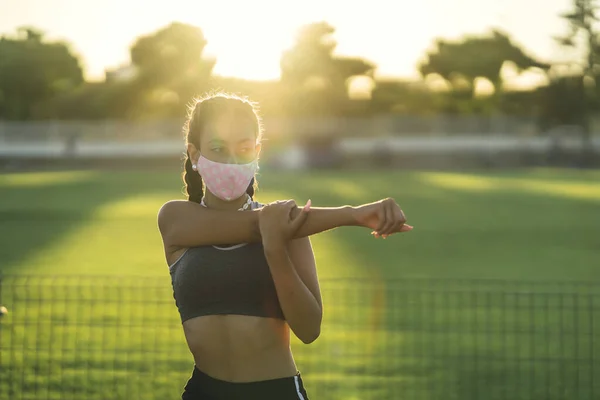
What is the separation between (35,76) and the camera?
90375 millimetres

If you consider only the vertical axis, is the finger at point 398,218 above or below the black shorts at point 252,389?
above

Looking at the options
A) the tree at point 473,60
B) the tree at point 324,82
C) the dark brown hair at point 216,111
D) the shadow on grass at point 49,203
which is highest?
the tree at point 473,60

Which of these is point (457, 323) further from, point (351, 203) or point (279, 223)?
point (351, 203)

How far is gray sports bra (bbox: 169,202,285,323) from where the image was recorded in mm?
3076

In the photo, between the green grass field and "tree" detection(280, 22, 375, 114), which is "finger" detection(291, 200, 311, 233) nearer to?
the green grass field

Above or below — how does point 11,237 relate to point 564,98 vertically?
below

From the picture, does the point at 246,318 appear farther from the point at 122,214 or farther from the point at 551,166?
the point at 551,166

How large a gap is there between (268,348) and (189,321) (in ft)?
0.85

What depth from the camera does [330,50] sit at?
232 feet

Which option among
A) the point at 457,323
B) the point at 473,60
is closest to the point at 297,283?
the point at 457,323

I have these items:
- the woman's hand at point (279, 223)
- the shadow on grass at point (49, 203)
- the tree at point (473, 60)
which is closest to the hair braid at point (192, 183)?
the woman's hand at point (279, 223)

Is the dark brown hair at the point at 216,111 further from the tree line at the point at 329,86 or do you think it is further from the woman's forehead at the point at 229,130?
the tree line at the point at 329,86

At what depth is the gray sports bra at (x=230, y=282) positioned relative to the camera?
308cm

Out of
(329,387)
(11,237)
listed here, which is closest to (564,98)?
(11,237)
